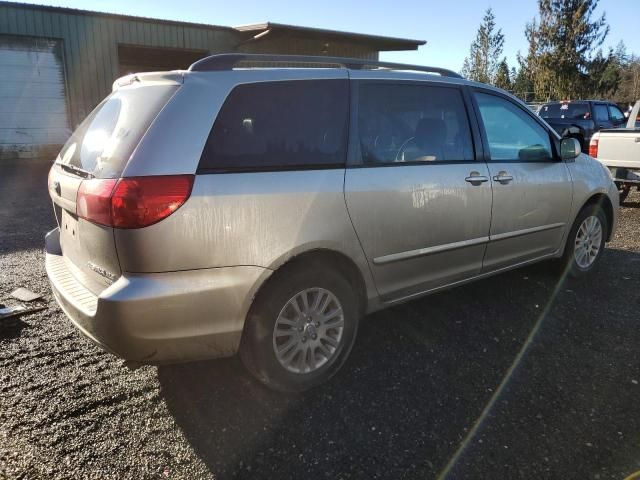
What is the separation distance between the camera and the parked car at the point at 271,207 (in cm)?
233

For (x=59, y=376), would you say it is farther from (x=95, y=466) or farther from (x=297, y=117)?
(x=297, y=117)

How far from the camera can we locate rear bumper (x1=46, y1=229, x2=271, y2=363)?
230 cm

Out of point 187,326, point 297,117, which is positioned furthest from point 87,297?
point 297,117

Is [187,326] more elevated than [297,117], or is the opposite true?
[297,117]

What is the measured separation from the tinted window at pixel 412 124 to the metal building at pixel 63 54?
13847mm

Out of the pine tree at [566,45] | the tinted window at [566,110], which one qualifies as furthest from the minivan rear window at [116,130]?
the pine tree at [566,45]

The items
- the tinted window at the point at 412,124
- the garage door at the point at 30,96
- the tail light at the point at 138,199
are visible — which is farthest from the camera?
the garage door at the point at 30,96

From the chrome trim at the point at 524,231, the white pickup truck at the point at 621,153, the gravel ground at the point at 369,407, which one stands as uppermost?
the white pickup truck at the point at 621,153

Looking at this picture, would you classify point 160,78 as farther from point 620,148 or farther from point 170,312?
point 620,148

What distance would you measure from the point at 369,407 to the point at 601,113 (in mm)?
15298

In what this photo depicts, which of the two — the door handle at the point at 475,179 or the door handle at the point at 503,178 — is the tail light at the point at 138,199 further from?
the door handle at the point at 503,178

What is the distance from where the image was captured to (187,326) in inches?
95.1

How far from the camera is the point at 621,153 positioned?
26.4ft

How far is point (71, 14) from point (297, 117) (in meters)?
14.2
